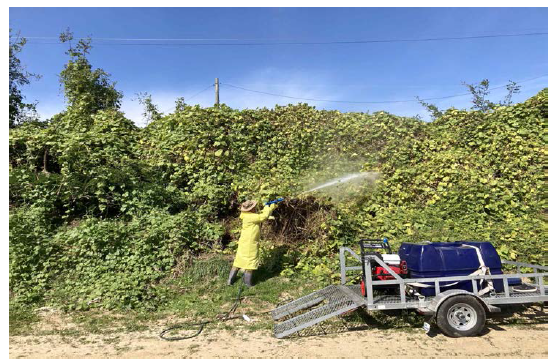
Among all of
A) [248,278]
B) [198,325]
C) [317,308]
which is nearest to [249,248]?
[248,278]

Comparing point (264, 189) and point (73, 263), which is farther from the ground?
point (264, 189)

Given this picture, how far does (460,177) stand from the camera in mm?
9188

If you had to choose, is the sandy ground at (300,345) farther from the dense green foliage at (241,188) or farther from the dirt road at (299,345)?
the dense green foliage at (241,188)

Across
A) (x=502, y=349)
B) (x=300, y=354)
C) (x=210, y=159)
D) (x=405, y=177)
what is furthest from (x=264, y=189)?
(x=502, y=349)

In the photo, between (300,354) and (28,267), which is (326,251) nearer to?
(300,354)

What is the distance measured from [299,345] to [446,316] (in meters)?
2.04

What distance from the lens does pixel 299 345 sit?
4.86 m

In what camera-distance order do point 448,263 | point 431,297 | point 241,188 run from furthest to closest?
point 241,188, point 448,263, point 431,297

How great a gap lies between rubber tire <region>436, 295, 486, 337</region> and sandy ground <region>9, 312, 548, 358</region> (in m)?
0.09

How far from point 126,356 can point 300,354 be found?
2224mm

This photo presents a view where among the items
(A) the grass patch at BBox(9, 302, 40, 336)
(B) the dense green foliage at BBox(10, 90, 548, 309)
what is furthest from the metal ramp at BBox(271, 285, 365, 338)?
(A) the grass patch at BBox(9, 302, 40, 336)

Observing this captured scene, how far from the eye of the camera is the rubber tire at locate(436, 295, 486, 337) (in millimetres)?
4895

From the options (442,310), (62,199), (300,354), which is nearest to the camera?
(300,354)

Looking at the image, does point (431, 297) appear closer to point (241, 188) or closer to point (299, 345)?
point (299, 345)
